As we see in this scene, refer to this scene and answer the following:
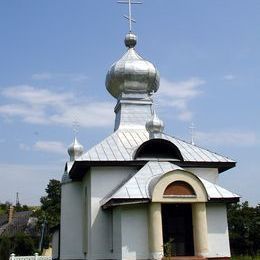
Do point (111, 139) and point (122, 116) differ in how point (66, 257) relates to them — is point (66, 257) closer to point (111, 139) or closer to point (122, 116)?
point (111, 139)

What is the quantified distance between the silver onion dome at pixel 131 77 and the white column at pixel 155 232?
23.8 ft

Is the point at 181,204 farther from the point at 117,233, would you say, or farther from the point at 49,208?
the point at 49,208

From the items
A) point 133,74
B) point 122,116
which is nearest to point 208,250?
point 122,116

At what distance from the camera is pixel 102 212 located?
49.3ft

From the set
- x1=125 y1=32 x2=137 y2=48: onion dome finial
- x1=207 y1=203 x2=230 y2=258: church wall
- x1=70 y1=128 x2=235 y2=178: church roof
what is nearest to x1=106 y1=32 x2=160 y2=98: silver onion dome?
x1=125 y1=32 x2=137 y2=48: onion dome finial

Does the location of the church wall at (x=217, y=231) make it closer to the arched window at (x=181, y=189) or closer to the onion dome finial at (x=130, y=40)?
the arched window at (x=181, y=189)

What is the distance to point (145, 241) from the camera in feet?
44.1

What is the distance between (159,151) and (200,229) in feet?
10.4

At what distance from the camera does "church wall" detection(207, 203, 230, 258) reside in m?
14.0

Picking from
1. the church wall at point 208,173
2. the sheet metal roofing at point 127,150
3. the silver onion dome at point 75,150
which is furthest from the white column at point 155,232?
the silver onion dome at point 75,150

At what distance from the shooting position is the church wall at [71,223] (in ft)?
56.1

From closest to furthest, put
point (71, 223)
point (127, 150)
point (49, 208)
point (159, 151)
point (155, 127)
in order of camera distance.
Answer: point (159, 151) < point (127, 150) < point (155, 127) < point (71, 223) < point (49, 208)

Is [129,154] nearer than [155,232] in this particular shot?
No

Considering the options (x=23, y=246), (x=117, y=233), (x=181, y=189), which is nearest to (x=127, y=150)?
(x=181, y=189)
